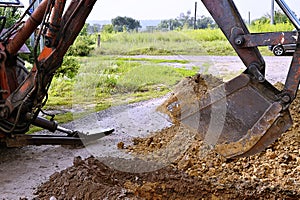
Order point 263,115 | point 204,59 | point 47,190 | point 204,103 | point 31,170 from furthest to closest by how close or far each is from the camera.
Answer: point 31,170
point 204,59
point 47,190
point 204,103
point 263,115

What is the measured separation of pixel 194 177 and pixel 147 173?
1.15 feet

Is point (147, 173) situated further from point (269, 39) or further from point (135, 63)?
point (269, 39)

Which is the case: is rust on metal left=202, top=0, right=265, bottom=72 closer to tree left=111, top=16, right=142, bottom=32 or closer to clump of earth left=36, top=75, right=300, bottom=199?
clump of earth left=36, top=75, right=300, bottom=199

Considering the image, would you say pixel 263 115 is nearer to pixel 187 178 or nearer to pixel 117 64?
pixel 187 178

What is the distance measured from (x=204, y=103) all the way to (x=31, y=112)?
1.60 m

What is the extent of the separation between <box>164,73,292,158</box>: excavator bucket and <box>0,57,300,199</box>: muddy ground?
66cm

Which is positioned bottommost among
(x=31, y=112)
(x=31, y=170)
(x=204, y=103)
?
(x=31, y=170)

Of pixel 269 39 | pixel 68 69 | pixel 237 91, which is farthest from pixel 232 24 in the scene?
pixel 68 69

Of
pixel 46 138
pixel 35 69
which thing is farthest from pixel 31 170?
pixel 35 69

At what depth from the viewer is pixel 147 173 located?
3.39 meters

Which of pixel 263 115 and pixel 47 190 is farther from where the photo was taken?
pixel 47 190

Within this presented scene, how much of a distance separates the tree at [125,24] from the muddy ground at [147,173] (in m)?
0.54

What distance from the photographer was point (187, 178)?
129 inches

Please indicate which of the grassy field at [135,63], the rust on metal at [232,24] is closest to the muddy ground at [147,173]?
the grassy field at [135,63]
